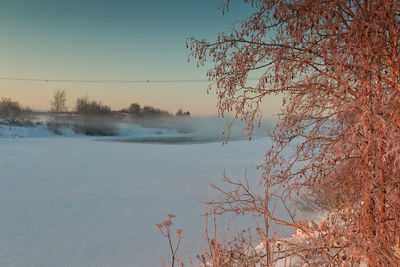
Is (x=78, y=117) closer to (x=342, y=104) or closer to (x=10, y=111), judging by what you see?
(x=10, y=111)

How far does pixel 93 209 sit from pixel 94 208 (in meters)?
0.09

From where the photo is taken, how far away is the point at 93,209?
8492 millimetres

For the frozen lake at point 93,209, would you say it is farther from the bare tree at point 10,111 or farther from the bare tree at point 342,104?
the bare tree at point 10,111

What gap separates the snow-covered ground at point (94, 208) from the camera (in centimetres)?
580

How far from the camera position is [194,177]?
44.1ft

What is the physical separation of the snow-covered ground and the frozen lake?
0.02m

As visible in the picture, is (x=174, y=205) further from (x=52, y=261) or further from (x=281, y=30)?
(x=281, y=30)

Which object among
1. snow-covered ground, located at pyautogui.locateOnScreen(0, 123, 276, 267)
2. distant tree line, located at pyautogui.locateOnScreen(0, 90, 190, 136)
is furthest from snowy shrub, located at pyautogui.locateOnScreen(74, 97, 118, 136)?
snow-covered ground, located at pyautogui.locateOnScreen(0, 123, 276, 267)

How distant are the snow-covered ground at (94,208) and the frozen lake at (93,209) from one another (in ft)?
0.05

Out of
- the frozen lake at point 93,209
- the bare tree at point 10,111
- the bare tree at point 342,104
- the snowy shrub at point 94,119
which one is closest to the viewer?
the bare tree at point 342,104

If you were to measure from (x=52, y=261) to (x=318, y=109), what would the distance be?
542 centimetres

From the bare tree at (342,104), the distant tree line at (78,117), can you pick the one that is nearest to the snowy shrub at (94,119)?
the distant tree line at (78,117)

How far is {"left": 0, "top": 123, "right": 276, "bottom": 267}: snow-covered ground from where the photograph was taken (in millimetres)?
5801

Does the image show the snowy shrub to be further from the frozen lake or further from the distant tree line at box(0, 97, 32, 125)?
the frozen lake
